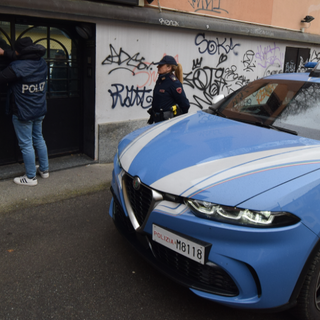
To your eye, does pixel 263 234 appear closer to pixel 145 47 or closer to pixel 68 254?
pixel 68 254

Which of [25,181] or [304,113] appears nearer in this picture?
[304,113]

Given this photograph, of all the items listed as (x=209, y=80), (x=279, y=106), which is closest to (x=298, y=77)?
(x=279, y=106)

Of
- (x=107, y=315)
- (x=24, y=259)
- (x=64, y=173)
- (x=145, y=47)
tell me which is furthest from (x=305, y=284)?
(x=145, y=47)

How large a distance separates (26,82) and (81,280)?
259 cm

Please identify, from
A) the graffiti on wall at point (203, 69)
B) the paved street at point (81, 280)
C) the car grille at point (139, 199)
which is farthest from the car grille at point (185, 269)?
the graffiti on wall at point (203, 69)

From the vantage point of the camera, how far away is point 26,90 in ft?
14.5

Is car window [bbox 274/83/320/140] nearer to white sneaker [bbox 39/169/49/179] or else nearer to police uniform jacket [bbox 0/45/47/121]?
police uniform jacket [bbox 0/45/47/121]

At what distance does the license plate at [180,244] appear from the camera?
2.24 metres

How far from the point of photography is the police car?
6.95 feet

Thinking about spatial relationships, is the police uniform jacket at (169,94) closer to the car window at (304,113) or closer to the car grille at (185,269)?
the car window at (304,113)

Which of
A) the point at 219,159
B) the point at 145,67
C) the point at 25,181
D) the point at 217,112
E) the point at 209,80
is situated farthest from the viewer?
the point at 209,80

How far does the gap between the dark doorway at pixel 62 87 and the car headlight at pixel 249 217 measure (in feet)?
12.9

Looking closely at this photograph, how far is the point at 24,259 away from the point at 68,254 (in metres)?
0.38

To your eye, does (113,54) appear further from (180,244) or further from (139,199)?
(180,244)
